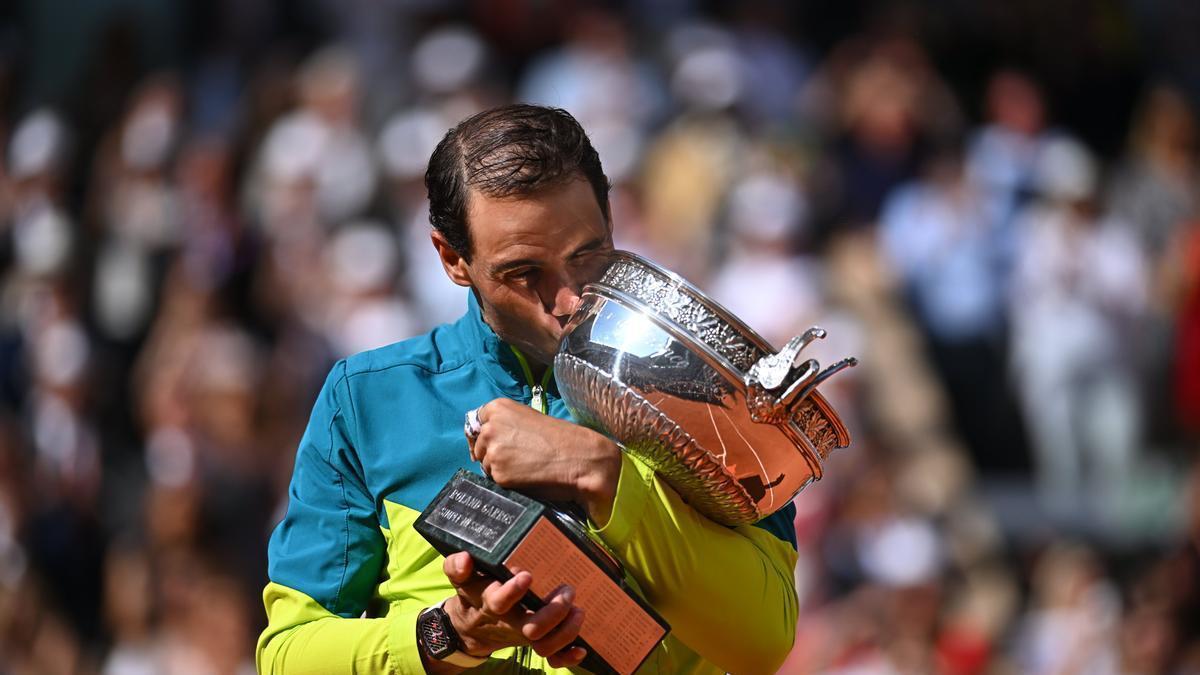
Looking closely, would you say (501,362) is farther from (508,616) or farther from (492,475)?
(508,616)

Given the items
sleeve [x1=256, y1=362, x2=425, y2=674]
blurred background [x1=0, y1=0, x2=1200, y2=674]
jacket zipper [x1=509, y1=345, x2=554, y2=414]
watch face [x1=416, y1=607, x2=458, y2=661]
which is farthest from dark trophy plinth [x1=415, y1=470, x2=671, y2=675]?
blurred background [x1=0, y1=0, x2=1200, y2=674]

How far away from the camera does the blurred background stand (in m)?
7.65

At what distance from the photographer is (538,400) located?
260 cm

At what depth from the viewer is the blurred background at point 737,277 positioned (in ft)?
25.1

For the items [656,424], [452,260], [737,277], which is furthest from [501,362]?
[737,277]

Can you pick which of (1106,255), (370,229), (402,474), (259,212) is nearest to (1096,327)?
(1106,255)

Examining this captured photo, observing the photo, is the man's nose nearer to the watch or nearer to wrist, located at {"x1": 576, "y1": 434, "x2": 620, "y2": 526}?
wrist, located at {"x1": 576, "y1": 434, "x2": 620, "y2": 526}

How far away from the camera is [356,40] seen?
10422 millimetres

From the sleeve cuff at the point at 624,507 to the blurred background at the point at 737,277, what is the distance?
15.3ft

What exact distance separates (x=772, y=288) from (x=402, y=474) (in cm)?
→ 552

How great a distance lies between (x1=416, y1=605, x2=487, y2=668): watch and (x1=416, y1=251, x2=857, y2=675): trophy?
0.12m

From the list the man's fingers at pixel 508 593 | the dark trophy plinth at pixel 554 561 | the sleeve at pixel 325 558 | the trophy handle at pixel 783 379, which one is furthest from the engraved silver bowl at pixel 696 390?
the sleeve at pixel 325 558

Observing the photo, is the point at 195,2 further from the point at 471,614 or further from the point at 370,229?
the point at 471,614

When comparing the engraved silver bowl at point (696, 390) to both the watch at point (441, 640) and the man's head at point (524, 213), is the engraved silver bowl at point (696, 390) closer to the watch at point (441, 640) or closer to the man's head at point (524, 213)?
the man's head at point (524, 213)
